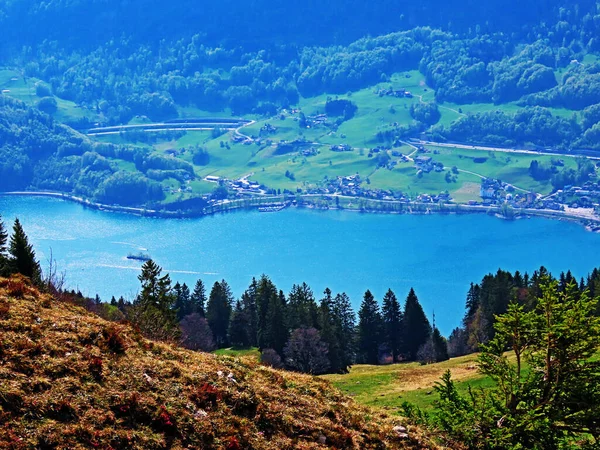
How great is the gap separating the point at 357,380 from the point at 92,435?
124 ft

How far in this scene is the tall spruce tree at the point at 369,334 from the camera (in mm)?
91812

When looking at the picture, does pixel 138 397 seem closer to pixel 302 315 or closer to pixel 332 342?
pixel 332 342

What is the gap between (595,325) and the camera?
73.4ft

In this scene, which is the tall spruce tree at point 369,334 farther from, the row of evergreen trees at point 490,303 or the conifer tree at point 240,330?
the conifer tree at point 240,330

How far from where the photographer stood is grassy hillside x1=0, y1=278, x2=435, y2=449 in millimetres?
19203

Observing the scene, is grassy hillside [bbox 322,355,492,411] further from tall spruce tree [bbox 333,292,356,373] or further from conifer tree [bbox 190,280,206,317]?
conifer tree [bbox 190,280,206,317]

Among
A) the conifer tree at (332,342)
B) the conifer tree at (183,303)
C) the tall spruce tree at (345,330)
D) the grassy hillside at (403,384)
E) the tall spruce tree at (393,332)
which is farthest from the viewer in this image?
the conifer tree at (183,303)

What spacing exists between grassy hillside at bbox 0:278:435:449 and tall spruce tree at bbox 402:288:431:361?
6673cm

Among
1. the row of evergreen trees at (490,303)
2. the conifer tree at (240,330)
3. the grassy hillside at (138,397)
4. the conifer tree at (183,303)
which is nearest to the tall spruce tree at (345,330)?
the conifer tree at (240,330)

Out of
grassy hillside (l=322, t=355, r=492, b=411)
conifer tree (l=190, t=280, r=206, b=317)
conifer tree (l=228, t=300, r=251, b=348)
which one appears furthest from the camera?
conifer tree (l=190, t=280, r=206, b=317)

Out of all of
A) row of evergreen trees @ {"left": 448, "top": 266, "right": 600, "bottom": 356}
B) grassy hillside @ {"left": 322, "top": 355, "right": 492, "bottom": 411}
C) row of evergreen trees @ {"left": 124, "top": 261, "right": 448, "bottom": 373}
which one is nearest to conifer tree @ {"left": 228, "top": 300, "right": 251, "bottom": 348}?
row of evergreen trees @ {"left": 124, "top": 261, "right": 448, "bottom": 373}

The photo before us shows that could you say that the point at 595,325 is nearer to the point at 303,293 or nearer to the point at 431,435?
the point at 431,435

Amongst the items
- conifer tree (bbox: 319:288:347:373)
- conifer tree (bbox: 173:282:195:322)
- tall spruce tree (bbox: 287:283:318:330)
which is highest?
conifer tree (bbox: 173:282:195:322)

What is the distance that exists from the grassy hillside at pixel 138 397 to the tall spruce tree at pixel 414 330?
66.7m
